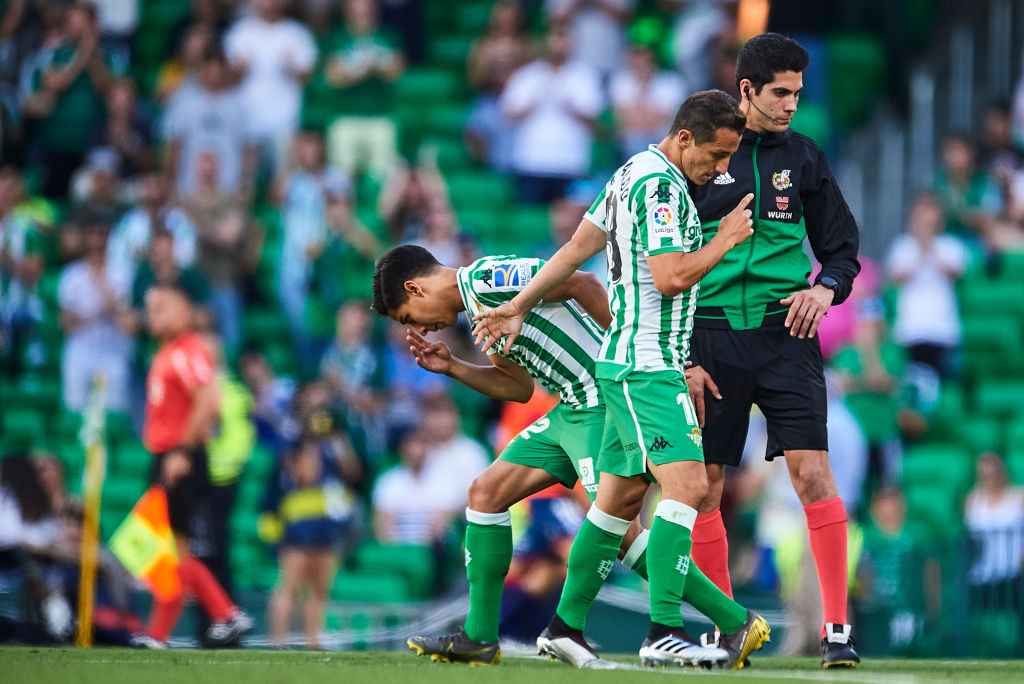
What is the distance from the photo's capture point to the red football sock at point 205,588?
9.20 m

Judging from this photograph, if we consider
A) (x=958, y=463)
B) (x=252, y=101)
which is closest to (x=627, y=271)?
(x=958, y=463)

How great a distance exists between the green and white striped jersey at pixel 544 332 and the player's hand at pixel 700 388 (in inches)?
14.1

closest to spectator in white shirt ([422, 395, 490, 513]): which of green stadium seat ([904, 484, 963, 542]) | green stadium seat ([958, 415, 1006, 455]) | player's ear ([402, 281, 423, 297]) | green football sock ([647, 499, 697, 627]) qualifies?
green stadium seat ([904, 484, 963, 542])

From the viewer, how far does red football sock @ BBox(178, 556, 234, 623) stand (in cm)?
920

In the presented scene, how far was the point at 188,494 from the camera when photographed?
9.36 m

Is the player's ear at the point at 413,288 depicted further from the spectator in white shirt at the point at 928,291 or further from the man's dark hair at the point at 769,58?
the spectator in white shirt at the point at 928,291

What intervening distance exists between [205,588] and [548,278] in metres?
4.82

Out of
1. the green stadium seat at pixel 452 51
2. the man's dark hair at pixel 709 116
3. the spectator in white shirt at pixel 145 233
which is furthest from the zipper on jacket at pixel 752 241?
the green stadium seat at pixel 452 51

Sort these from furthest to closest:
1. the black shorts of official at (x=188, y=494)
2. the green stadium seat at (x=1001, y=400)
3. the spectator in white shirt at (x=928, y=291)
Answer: the spectator in white shirt at (x=928, y=291) < the green stadium seat at (x=1001, y=400) < the black shorts of official at (x=188, y=494)

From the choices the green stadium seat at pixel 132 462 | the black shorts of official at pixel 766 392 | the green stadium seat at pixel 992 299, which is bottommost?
the green stadium seat at pixel 132 462

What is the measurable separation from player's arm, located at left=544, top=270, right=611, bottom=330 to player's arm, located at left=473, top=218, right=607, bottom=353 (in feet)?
0.66

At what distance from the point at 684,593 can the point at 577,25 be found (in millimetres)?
8693

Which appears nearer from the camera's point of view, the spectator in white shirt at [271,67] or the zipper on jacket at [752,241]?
the zipper on jacket at [752,241]

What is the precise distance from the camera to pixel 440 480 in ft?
34.8
